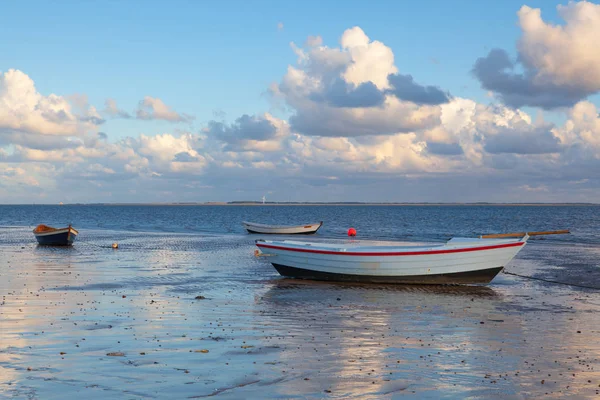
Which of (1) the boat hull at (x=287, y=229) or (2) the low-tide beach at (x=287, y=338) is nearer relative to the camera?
(2) the low-tide beach at (x=287, y=338)

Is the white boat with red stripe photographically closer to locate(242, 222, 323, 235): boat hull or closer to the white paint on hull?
the white paint on hull

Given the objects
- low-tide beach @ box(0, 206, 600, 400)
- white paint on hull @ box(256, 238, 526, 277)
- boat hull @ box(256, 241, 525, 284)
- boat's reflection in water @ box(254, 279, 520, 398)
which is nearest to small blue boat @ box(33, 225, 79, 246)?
low-tide beach @ box(0, 206, 600, 400)

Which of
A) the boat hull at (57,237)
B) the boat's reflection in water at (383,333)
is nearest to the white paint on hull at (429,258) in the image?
the boat's reflection in water at (383,333)

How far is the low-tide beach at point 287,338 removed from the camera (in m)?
11.0

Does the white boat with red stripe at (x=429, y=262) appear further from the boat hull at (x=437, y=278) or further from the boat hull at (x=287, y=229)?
the boat hull at (x=287, y=229)

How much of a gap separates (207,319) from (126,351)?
13.9 ft

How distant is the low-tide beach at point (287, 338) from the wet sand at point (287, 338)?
0.13 feet

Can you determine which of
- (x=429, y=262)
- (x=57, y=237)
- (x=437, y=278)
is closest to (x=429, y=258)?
(x=429, y=262)

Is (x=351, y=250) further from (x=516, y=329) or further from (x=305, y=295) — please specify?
(x=516, y=329)

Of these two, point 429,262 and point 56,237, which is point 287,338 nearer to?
point 429,262

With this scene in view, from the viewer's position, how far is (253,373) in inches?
461

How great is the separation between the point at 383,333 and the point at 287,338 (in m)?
2.52

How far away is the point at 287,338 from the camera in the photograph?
1503cm

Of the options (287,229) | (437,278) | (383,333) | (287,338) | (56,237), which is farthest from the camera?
(287,229)
